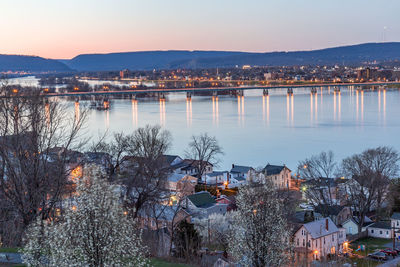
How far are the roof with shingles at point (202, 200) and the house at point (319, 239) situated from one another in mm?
2293

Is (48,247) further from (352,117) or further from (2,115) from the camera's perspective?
(352,117)

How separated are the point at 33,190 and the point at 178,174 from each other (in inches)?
337

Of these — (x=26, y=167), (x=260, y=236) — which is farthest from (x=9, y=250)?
(x=260, y=236)

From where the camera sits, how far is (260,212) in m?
5.37

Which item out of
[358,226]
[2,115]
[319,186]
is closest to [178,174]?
[319,186]

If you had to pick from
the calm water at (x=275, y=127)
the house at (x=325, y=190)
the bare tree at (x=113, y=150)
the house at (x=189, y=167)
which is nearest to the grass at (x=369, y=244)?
the house at (x=325, y=190)

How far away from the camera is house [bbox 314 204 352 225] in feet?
35.1

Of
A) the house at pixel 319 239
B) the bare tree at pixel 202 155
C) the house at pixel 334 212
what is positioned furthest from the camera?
the bare tree at pixel 202 155

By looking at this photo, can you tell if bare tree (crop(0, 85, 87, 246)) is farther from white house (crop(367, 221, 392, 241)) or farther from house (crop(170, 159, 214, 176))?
house (crop(170, 159, 214, 176))

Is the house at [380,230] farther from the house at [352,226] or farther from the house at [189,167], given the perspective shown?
the house at [189,167]

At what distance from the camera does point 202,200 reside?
11.0 meters

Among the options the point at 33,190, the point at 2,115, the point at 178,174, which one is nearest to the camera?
the point at 33,190

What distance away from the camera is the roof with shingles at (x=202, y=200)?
35.4 ft

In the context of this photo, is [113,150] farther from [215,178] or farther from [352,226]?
[352,226]
